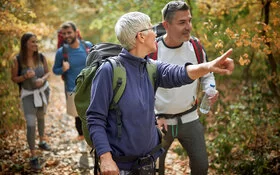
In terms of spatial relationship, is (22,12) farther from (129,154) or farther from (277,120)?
(277,120)

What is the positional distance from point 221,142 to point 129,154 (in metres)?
3.28

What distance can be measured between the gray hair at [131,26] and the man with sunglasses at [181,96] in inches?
41.5

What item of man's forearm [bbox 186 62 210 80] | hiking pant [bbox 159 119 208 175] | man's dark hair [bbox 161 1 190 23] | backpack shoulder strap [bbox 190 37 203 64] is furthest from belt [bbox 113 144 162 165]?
man's dark hair [bbox 161 1 190 23]

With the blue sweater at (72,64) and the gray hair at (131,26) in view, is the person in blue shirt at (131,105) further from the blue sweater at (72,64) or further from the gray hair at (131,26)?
the blue sweater at (72,64)

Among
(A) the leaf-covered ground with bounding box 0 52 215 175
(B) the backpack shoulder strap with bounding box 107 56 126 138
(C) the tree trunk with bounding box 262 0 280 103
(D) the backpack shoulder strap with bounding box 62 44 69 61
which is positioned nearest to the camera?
(B) the backpack shoulder strap with bounding box 107 56 126 138

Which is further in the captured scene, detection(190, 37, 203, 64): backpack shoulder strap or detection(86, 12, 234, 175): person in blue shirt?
detection(190, 37, 203, 64): backpack shoulder strap

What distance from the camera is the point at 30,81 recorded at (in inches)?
222

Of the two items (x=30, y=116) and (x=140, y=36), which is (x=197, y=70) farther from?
(x=30, y=116)

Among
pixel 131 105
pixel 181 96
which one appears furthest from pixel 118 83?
pixel 181 96

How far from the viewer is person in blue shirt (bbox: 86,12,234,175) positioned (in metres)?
2.50

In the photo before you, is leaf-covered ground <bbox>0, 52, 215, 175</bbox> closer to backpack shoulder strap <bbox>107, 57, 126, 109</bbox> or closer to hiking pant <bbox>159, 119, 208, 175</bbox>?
hiking pant <bbox>159, 119, 208, 175</bbox>

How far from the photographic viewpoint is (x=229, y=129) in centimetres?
570

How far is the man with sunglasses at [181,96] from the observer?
3633 millimetres

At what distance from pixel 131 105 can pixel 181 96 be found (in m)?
1.27
